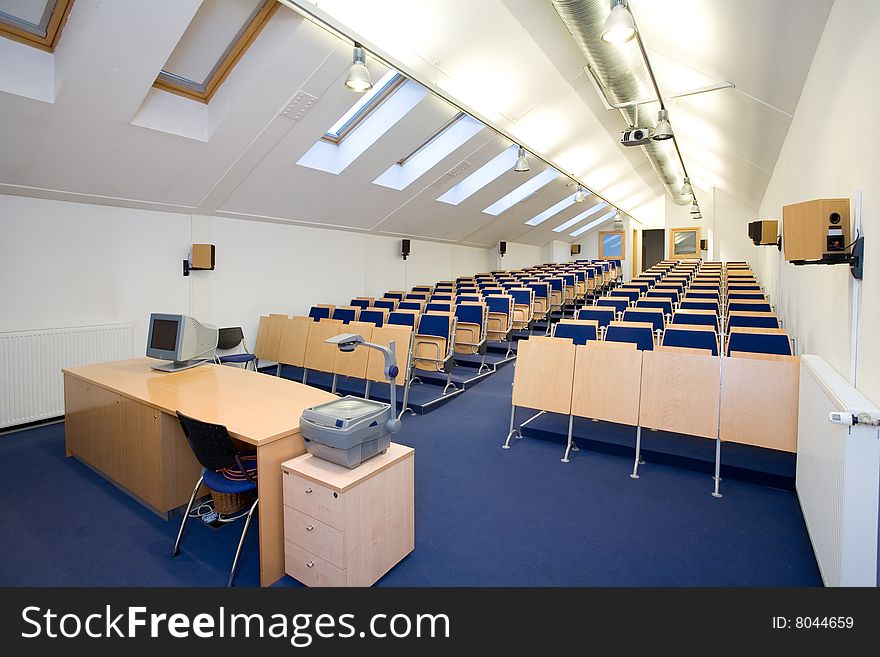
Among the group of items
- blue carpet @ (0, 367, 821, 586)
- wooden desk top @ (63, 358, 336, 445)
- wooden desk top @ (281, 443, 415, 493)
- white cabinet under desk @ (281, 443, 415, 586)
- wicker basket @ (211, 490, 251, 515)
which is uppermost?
wooden desk top @ (63, 358, 336, 445)

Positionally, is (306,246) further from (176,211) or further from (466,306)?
(466,306)

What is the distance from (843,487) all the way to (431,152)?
768cm

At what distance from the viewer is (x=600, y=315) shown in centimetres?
610

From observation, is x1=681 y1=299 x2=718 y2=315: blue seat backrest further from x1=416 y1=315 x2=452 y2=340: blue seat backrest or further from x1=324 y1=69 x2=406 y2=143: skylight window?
x1=324 y1=69 x2=406 y2=143: skylight window

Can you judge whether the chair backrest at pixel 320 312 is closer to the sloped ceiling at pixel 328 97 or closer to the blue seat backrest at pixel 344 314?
the blue seat backrest at pixel 344 314

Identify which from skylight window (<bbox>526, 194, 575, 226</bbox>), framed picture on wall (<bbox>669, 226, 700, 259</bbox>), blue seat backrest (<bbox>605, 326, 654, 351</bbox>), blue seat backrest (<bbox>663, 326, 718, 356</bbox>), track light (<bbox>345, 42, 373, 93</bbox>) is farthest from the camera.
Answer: framed picture on wall (<bbox>669, 226, 700, 259</bbox>)

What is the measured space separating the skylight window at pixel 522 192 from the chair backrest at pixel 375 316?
5.80 m

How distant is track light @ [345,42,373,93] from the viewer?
4.46 metres

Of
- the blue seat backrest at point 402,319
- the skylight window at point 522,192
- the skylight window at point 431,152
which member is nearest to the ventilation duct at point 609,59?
the skylight window at point 431,152

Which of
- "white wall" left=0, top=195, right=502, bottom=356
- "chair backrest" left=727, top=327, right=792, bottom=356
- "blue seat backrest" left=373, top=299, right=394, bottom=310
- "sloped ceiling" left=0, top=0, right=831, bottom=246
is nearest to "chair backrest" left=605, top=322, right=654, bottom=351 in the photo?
"chair backrest" left=727, top=327, right=792, bottom=356

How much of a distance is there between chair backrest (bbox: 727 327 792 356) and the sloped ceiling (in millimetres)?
2430

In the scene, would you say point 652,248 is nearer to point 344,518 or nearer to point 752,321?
point 752,321

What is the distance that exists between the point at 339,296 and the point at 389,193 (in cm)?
214

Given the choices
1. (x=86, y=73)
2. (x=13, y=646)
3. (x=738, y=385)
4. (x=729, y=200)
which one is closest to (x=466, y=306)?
(x=738, y=385)
